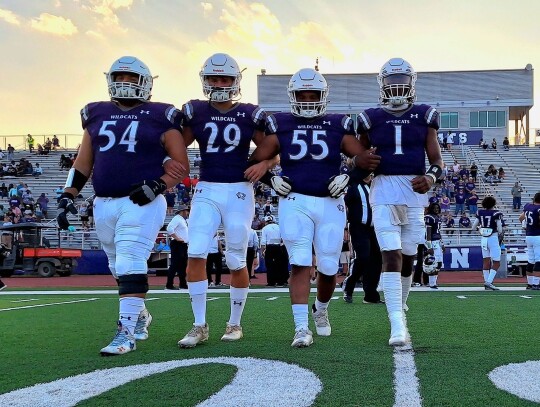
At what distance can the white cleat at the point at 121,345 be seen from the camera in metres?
4.40

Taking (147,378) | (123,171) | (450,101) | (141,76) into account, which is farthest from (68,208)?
(450,101)

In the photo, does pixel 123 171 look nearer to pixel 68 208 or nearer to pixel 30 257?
pixel 68 208

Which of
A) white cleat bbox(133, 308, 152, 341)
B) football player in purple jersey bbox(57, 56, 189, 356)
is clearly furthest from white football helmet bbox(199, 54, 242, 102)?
white cleat bbox(133, 308, 152, 341)

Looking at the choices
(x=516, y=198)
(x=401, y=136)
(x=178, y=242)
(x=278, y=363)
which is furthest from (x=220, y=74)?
(x=516, y=198)

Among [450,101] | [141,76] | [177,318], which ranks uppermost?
[450,101]

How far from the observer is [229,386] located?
3344 millimetres

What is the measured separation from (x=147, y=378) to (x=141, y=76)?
235 cm

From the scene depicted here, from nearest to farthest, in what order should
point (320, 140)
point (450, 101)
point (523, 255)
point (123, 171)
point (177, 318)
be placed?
1. point (123, 171)
2. point (320, 140)
3. point (177, 318)
4. point (523, 255)
5. point (450, 101)

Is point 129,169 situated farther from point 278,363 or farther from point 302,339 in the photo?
point 278,363

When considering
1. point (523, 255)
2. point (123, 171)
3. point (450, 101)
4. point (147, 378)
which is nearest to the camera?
point (147, 378)

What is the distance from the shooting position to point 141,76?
16.4 ft

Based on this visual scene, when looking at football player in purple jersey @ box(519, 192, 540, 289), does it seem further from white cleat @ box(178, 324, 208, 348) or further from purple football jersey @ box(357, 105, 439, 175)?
white cleat @ box(178, 324, 208, 348)

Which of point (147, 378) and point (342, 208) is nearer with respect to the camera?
point (147, 378)

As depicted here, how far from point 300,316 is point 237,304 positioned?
639 millimetres
